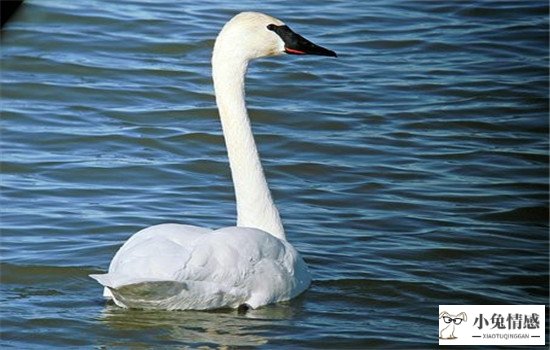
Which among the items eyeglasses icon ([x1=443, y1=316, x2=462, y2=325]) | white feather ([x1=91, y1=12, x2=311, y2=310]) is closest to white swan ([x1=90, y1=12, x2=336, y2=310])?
white feather ([x1=91, y1=12, x2=311, y2=310])

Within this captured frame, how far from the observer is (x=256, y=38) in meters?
6.12

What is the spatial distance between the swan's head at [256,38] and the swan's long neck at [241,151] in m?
0.02

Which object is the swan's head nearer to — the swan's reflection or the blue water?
the blue water

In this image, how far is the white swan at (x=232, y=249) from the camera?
16.7 feet

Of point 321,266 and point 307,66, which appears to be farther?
point 307,66

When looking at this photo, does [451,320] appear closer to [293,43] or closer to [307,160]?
[293,43]

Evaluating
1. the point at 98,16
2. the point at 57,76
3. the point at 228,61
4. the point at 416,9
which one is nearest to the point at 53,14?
the point at 98,16

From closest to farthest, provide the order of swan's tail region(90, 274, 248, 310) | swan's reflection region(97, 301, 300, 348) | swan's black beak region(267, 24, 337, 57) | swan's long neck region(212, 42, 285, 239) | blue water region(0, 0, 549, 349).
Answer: swan's tail region(90, 274, 248, 310) → swan's reflection region(97, 301, 300, 348) → blue water region(0, 0, 549, 349) → swan's long neck region(212, 42, 285, 239) → swan's black beak region(267, 24, 337, 57)

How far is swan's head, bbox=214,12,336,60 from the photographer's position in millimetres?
6062

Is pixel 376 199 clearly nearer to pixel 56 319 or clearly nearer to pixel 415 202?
pixel 415 202

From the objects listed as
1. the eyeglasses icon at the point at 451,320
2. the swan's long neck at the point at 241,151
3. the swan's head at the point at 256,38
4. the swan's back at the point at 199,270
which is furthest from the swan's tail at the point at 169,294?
the swan's head at the point at 256,38

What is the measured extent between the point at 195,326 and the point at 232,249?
36 centimetres

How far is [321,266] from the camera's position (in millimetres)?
6520

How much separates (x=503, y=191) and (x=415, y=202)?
71 cm
